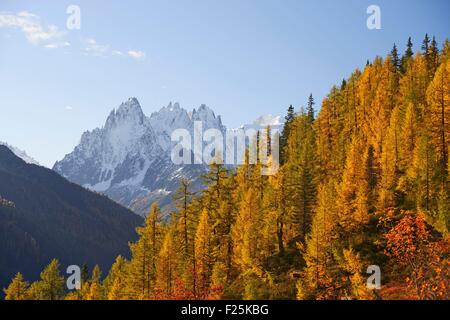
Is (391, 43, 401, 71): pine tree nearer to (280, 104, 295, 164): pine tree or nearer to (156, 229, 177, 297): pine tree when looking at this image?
(280, 104, 295, 164): pine tree

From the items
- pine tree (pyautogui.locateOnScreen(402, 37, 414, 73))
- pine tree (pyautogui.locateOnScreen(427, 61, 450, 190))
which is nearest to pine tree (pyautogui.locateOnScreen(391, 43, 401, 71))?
pine tree (pyautogui.locateOnScreen(402, 37, 414, 73))

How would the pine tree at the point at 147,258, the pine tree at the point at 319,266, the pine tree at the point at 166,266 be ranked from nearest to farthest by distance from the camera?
the pine tree at the point at 319,266
the pine tree at the point at 166,266
the pine tree at the point at 147,258

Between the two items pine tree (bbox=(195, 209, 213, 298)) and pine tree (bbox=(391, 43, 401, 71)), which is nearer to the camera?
pine tree (bbox=(195, 209, 213, 298))

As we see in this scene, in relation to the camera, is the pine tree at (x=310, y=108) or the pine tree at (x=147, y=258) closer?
the pine tree at (x=147, y=258)

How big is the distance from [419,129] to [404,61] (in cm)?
4721

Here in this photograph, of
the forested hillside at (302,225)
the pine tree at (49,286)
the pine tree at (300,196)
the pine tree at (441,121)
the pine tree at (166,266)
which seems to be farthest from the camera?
the pine tree at (49,286)

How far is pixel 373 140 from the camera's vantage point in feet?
207

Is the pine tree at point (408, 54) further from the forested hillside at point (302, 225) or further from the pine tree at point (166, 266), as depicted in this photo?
the pine tree at point (166, 266)

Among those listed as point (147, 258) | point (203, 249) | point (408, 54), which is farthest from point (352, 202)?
point (408, 54)

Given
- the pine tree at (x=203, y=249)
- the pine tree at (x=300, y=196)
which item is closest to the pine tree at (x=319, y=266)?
the pine tree at (x=300, y=196)

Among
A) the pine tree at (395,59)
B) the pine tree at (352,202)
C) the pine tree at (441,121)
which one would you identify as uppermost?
the pine tree at (395,59)

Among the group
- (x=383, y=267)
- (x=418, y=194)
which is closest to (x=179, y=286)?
(x=383, y=267)

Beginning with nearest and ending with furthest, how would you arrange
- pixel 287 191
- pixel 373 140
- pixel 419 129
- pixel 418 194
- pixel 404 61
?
1. pixel 418 194
2. pixel 287 191
3. pixel 419 129
4. pixel 373 140
5. pixel 404 61
